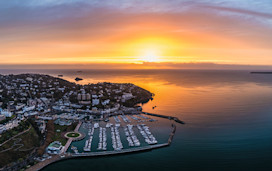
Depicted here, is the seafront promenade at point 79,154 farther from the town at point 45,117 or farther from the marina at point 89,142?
the town at point 45,117

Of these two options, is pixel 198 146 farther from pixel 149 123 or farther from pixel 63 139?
pixel 63 139

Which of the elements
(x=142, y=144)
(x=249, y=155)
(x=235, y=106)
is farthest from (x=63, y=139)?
(x=235, y=106)

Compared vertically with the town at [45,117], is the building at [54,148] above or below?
below

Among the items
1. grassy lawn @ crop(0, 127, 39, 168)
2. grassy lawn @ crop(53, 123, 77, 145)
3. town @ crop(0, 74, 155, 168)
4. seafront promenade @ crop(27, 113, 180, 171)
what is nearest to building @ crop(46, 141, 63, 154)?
town @ crop(0, 74, 155, 168)

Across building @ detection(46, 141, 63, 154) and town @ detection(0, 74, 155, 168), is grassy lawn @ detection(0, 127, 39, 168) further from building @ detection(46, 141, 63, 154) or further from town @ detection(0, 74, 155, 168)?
building @ detection(46, 141, 63, 154)

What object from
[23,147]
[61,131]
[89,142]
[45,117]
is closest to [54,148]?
[23,147]

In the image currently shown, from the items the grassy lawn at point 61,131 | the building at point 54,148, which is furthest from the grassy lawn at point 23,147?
the grassy lawn at point 61,131

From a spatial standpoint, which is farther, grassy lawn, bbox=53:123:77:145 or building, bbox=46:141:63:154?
grassy lawn, bbox=53:123:77:145

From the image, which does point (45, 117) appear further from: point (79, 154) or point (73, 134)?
point (79, 154)

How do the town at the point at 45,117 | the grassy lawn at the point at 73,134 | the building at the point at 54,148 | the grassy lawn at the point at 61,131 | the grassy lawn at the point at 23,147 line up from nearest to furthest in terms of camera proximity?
the grassy lawn at the point at 23,147, the building at the point at 54,148, the town at the point at 45,117, the grassy lawn at the point at 61,131, the grassy lawn at the point at 73,134
